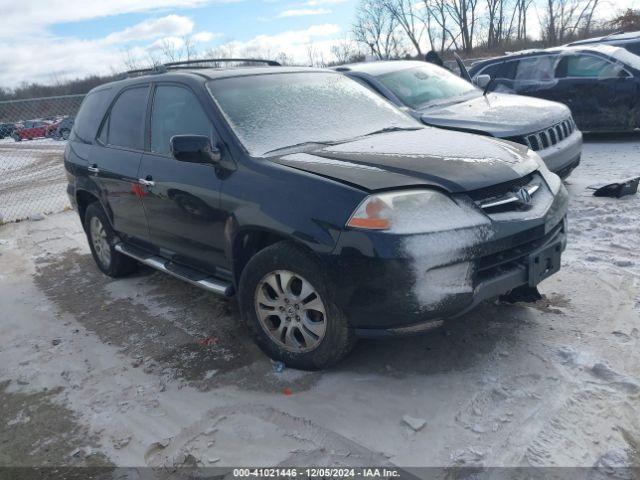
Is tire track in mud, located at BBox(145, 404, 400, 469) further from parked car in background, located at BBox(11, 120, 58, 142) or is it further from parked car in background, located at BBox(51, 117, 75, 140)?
parked car in background, located at BBox(11, 120, 58, 142)

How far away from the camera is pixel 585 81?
934 cm

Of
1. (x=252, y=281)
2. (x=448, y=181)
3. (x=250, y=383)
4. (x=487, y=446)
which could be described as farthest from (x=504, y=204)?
(x=250, y=383)

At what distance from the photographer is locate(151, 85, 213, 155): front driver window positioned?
12.6 feet

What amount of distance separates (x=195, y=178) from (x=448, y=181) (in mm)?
1699

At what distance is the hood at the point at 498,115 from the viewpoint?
241 inches

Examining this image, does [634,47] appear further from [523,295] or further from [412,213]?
[412,213]

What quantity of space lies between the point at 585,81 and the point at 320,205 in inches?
320

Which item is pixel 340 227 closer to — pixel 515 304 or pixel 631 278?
pixel 515 304

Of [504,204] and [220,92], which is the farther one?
[220,92]

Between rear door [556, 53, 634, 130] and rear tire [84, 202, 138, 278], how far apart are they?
771 cm

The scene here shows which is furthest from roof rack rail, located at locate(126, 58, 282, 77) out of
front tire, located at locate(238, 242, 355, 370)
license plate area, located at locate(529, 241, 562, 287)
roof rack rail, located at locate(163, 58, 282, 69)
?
license plate area, located at locate(529, 241, 562, 287)

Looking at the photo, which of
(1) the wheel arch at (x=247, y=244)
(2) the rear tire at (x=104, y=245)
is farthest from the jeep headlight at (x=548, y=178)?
(2) the rear tire at (x=104, y=245)

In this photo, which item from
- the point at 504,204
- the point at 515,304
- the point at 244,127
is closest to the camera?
the point at 504,204

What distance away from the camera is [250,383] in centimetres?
335
